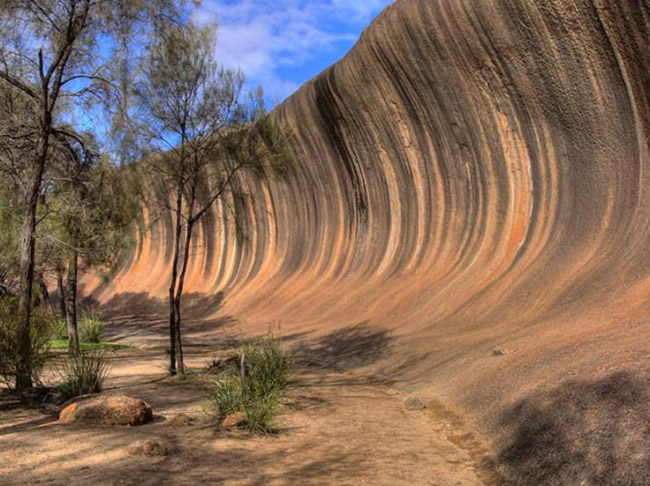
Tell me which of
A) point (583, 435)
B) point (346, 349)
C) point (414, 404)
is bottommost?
point (414, 404)

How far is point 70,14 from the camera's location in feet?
30.0

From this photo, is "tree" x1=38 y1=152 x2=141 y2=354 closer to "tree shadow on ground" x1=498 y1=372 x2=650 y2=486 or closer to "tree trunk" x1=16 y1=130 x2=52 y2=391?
"tree trunk" x1=16 y1=130 x2=52 y2=391

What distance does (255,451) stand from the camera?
609cm

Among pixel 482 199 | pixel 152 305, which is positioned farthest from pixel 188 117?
pixel 152 305

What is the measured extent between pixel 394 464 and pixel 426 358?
17.9ft

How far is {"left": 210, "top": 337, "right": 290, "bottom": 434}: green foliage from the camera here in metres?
6.83

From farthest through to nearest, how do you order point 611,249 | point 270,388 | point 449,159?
point 449,159, point 611,249, point 270,388

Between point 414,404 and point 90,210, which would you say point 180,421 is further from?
point 90,210

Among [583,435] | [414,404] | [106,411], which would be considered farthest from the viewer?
[414,404]

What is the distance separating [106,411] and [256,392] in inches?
63.6

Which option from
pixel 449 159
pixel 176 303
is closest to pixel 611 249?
pixel 449 159

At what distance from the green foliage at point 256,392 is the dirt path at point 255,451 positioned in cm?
20

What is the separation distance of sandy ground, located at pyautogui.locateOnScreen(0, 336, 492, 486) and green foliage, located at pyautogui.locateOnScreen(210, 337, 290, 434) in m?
0.18

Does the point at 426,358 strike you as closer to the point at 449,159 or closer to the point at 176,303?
the point at 176,303
